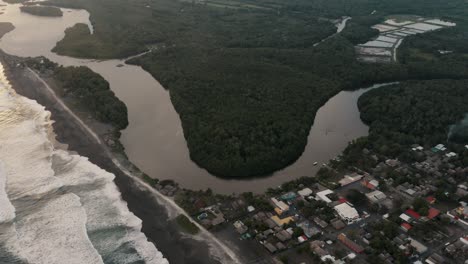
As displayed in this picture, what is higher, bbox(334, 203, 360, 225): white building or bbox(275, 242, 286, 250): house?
bbox(334, 203, 360, 225): white building

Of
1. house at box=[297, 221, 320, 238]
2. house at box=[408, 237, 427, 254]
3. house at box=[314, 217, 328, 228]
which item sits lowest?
house at box=[408, 237, 427, 254]

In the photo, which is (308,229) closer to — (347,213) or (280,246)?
(280,246)

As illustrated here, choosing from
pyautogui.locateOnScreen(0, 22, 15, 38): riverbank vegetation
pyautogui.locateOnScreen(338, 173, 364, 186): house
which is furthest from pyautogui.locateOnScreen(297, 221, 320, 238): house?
pyautogui.locateOnScreen(0, 22, 15, 38): riverbank vegetation

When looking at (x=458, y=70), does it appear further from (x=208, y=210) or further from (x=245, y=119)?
(x=208, y=210)

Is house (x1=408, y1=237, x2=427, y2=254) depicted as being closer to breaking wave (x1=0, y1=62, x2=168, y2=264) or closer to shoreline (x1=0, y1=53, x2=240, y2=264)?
shoreline (x1=0, y1=53, x2=240, y2=264)

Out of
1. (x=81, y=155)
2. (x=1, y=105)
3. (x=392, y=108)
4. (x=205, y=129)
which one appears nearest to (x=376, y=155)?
(x=392, y=108)

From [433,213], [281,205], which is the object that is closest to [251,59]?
[281,205]

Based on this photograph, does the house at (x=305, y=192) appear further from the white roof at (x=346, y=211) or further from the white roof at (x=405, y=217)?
the white roof at (x=405, y=217)
